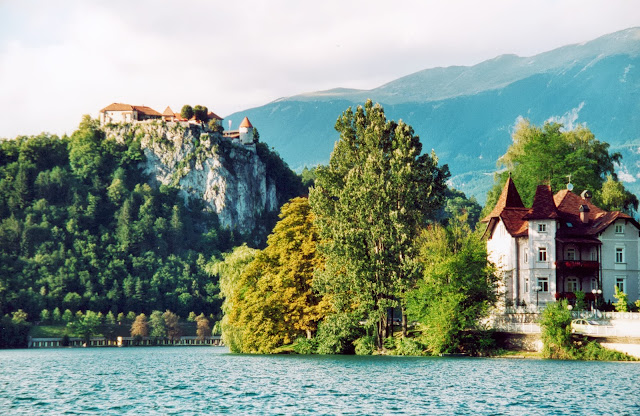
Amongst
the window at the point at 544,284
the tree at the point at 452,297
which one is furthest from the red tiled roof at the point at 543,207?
the tree at the point at 452,297

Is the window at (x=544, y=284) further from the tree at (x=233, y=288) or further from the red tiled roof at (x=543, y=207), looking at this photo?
the tree at (x=233, y=288)

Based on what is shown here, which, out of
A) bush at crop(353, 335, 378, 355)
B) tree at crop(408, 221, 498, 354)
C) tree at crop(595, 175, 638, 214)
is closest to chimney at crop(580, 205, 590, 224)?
tree at crop(595, 175, 638, 214)

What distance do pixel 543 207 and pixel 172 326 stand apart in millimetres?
124454

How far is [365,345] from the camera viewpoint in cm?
7256

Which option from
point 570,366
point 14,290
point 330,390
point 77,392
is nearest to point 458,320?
point 570,366

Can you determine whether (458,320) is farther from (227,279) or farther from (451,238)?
(227,279)

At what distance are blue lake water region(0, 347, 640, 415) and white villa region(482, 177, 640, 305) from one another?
60.5 feet

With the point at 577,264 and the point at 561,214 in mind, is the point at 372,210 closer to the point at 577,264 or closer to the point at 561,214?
the point at 577,264

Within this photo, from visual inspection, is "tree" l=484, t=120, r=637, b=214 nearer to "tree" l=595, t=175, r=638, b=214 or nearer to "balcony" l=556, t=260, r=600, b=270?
"tree" l=595, t=175, r=638, b=214

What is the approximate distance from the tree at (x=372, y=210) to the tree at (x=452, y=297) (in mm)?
1716

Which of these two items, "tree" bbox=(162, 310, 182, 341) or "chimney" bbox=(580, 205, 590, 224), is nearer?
"chimney" bbox=(580, 205, 590, 224)

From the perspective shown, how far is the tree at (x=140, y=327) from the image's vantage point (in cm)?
18650

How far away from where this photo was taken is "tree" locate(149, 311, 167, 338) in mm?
189125

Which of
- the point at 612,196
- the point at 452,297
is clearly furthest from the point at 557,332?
the point at 612,196
